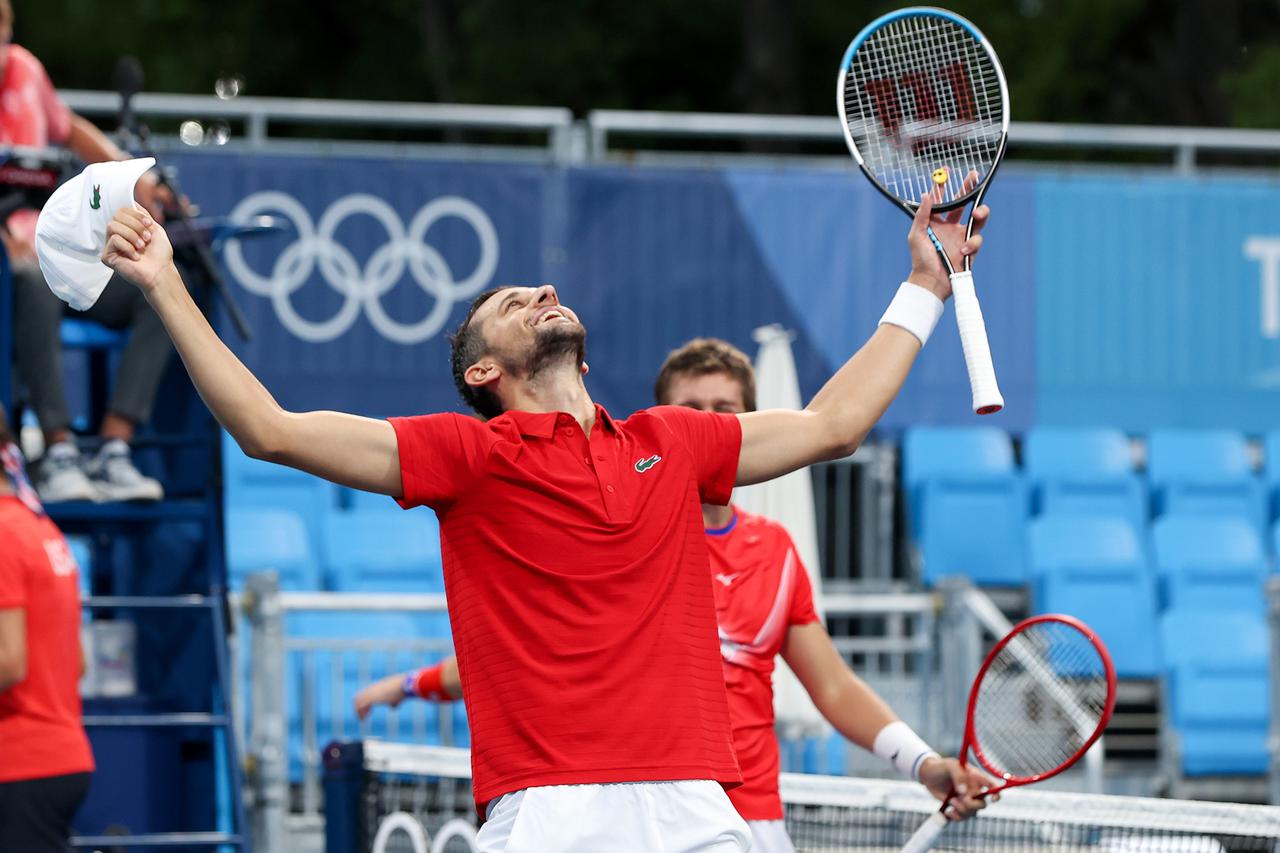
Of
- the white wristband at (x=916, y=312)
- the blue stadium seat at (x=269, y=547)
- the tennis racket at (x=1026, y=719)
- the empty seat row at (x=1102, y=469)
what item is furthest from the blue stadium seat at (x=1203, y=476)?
the white wristband at (x=916, y=312)

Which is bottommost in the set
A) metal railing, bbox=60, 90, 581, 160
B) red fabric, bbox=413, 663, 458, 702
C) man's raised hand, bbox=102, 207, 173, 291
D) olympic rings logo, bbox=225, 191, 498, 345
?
red fabric, bbox=413, 663, 458, 702

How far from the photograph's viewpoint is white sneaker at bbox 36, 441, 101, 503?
6898 millimetres

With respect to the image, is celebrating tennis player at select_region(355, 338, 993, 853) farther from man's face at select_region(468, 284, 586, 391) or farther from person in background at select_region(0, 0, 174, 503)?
person in background at select_region(0, 0, 174, 503)

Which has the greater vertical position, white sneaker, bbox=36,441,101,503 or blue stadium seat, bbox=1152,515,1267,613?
white sneaker, bbox=36,441,101,503

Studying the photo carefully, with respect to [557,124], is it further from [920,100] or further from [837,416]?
[837,416]

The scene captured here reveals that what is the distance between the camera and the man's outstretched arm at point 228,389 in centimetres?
341

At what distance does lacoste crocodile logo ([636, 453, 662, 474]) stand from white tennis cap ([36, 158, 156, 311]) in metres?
1.04

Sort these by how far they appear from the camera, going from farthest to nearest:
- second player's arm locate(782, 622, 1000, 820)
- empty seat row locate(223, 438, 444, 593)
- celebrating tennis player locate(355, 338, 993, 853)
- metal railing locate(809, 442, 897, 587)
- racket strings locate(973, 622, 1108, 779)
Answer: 1. metal railing locate(809, 442, 897, 587)
2. empty seat row locate(223, 438, 444, 593)
3. racket strings locate(973, 622, 1108, 779)
4. second player's arm locate(782, 622, 1000, 820)
5. celebrating tennis player locate(355, 338, 993, 853)

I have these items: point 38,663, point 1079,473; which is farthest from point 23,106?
point 1079,473

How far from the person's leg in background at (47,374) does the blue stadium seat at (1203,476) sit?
709 centimetres

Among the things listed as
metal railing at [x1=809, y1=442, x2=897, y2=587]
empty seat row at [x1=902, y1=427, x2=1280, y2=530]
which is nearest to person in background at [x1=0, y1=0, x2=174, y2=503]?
metal railing at [x1=809, y1=442, x2=897, y2=587]

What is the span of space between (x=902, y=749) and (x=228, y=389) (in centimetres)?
216

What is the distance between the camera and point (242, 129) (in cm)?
1878

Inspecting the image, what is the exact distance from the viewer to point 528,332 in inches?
149
